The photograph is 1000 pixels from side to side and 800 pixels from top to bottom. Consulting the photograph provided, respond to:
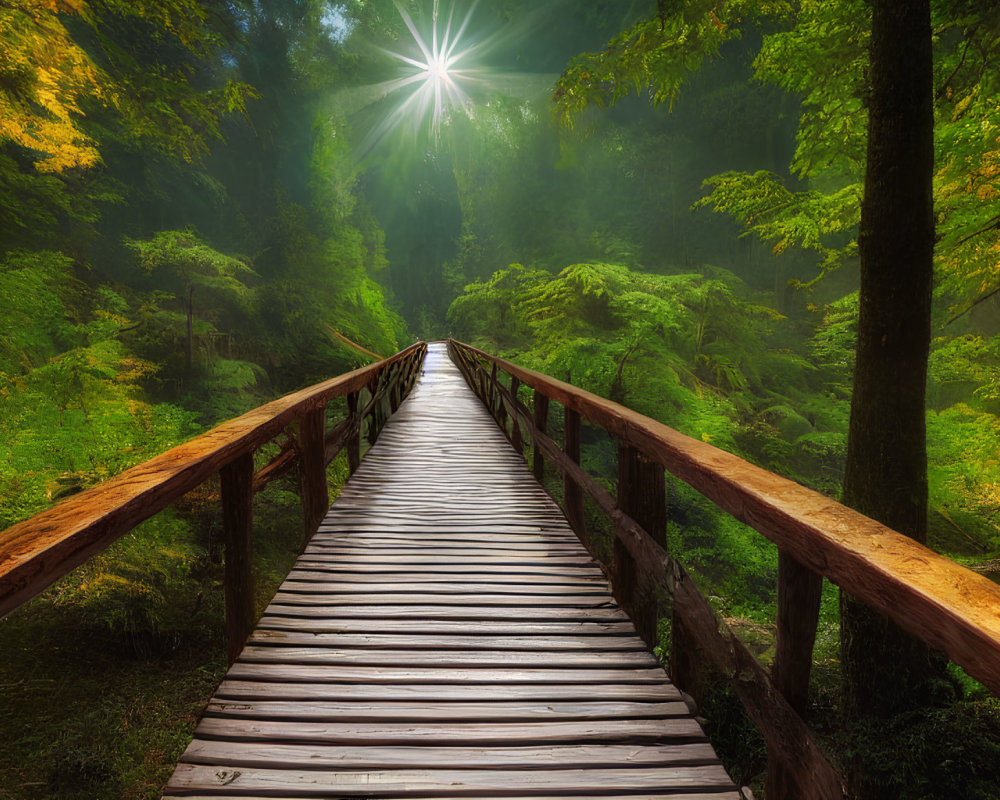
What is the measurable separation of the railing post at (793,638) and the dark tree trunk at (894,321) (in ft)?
7.46

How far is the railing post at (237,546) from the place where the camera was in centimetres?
183

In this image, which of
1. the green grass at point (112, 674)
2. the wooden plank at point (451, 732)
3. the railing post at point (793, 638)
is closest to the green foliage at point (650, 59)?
the railing post at point (793, 638)

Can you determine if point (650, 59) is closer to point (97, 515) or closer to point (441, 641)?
point (441, 641)

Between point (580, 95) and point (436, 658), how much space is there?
5.29 metres

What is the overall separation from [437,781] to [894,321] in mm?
3402

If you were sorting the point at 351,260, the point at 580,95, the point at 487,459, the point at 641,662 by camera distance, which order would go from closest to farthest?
the point at 641,662, the point at 580,95, the point at 487,459, the point at 351,260

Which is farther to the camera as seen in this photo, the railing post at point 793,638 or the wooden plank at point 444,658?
the wooden plank at point 444,658

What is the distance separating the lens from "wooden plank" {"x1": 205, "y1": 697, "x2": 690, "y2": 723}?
161cm

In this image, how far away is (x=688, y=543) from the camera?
9789 millimetres

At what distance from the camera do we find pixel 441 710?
1.65 meters

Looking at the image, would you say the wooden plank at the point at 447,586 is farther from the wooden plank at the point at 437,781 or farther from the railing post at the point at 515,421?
the railing post at the point at 515,421

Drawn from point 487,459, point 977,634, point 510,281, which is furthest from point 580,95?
point 510,281

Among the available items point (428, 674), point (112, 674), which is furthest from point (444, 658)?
point (112, 674)

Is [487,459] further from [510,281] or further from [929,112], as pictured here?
[510,281]
